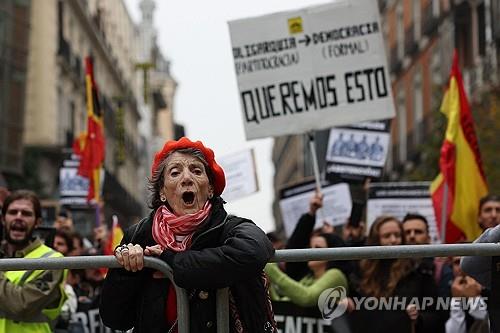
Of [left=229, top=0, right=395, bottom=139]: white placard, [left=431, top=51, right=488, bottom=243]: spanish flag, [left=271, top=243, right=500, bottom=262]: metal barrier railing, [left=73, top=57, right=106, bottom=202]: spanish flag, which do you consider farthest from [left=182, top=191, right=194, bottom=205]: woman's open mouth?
[left=73, top=57, right=106, bottom=202]: spanish flag

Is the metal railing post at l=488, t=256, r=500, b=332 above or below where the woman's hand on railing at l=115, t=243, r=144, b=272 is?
below

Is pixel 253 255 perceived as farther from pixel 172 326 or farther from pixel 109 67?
pixel 109 67

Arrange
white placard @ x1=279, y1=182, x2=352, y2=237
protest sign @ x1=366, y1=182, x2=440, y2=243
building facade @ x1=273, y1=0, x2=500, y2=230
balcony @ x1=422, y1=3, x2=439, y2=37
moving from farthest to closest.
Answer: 1. balcony @ x1=422, y1=3, x2=439, y2=37
2. building facade @ x1=273, y1=0, x2=500, y2=230
3. white placard @ x1=279, y1=182, x2=352, y2=237
4. protest sign @ x1=366, y1=182, x2=440, y2=243

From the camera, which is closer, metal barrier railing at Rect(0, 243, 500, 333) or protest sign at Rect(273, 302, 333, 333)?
metal barrier railing at Rect(0, 243, 500, 333)

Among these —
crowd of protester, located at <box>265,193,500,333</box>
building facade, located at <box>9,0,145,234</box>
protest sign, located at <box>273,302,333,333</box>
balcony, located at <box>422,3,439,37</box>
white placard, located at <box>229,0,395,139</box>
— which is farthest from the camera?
balcony, located at <box>422,3,439,37</box>

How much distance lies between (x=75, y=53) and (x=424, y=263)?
35020mm

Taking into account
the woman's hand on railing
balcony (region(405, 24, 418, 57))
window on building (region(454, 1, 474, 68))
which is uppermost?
balcony (region(405, 24, 418, 57))

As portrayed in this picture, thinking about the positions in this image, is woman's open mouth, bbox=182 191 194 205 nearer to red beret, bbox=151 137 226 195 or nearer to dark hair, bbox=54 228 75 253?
red beret, bbox=151 137 226 195

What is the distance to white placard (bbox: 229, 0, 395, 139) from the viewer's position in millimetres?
9031

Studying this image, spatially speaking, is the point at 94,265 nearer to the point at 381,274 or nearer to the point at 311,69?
the point at 381,274

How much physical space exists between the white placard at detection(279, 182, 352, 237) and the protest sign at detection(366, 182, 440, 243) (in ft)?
1.03

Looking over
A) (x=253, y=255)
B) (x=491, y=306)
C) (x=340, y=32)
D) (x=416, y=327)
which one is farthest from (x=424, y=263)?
(x=340, y=32)

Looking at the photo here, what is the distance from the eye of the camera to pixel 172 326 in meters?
4.10

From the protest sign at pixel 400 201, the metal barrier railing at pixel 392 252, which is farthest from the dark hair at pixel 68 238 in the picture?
the metal barrier railing at pixel 392 252
